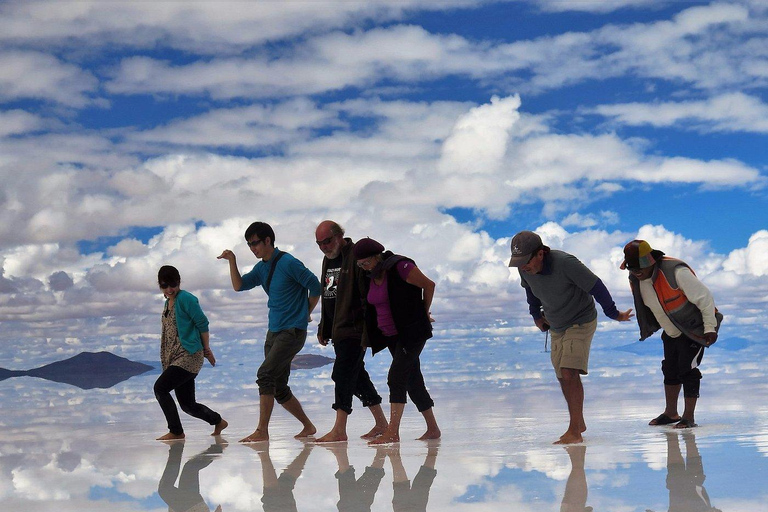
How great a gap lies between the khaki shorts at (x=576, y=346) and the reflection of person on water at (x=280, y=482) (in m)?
2.21

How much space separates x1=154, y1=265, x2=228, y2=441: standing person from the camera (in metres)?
8.65

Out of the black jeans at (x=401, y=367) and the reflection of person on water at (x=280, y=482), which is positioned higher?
the black jeans at (x=401, y=367)

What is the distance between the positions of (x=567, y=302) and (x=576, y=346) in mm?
366

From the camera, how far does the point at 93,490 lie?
5582 millimetres

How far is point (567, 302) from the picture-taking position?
7.25 meters

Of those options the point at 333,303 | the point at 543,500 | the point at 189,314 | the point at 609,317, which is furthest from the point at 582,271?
the point at 189,314

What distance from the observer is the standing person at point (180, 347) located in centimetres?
865

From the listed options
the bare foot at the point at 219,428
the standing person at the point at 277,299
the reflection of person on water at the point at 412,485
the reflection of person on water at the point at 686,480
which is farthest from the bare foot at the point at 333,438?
the reflection of person on water at the point at 686,480

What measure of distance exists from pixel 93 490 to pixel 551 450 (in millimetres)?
3125

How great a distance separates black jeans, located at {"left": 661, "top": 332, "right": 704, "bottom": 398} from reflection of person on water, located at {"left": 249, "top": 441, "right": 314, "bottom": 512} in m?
3.45

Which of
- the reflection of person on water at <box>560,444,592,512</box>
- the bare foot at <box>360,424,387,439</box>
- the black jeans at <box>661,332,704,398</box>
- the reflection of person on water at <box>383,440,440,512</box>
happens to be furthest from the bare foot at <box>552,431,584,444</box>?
the bare foot at <box>360,424,387,439</box>

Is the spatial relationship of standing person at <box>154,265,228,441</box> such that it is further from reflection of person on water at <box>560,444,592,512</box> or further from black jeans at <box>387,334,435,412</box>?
reflection of person on water at <box>560,444,592,512</box>

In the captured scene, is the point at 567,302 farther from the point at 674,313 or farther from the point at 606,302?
the point at 674,313

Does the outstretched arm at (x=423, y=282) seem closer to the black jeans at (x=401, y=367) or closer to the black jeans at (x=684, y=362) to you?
the black jeans at (x=401, y=367)
